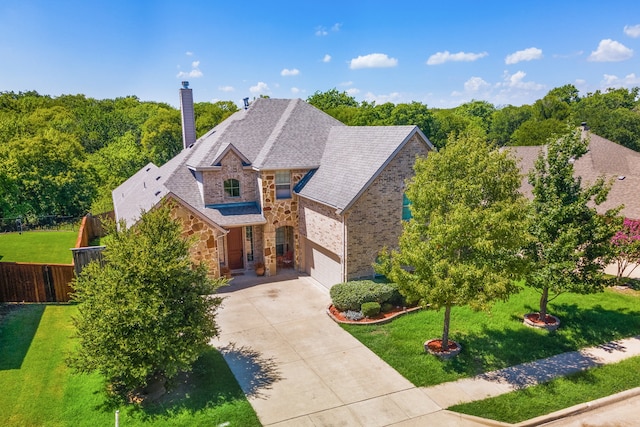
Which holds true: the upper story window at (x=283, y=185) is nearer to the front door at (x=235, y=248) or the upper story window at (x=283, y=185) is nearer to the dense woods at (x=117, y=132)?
the front door at (x=235, y=248)

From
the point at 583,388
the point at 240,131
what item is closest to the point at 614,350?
the point at 583,388

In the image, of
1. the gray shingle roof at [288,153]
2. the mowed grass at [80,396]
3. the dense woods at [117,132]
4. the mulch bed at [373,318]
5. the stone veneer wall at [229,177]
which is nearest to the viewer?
the mowed grass at [80,396]

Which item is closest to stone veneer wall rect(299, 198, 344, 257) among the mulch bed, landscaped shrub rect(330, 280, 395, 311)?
landscaped shrub rect(330, 280, 395, 311)

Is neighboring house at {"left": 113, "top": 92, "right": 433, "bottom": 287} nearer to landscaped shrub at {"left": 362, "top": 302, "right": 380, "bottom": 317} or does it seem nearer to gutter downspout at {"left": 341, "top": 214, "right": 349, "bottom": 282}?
gutter downspout at {"left": 341, "top": 214, "right": 349, "bottom": 282}

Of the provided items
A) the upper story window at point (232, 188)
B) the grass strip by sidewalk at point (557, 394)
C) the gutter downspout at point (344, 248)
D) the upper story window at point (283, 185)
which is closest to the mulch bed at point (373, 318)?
the gutter downspout at point (344, 248)

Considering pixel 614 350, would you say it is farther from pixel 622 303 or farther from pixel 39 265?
pixel 39 265

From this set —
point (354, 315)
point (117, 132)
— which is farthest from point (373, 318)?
point (117, 132)

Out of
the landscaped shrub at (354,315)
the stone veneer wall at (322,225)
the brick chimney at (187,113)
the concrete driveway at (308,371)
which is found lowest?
the concrete driveway at (308,371)

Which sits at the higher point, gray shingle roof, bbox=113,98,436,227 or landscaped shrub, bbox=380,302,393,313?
gray shingle roof, bbox=113,98,436,227
